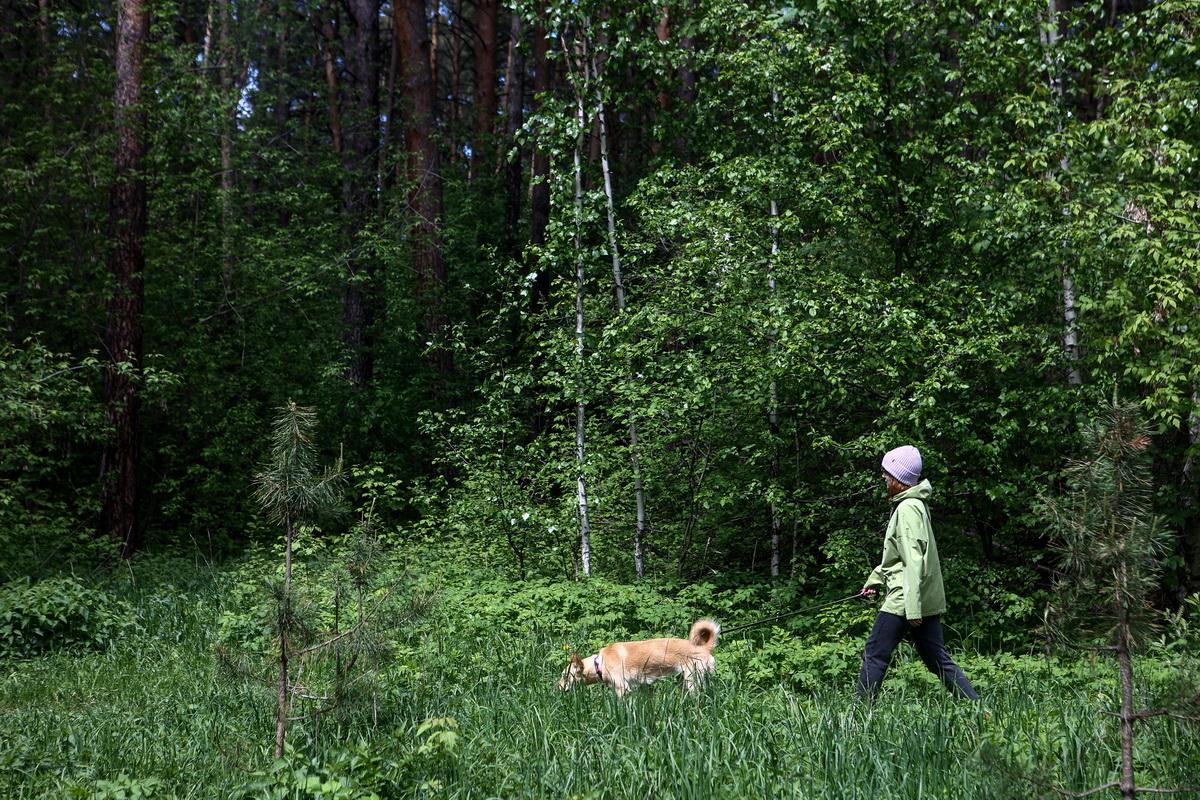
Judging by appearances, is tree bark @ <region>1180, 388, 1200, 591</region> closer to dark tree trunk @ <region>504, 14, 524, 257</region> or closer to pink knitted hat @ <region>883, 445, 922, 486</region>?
pink knitted hat @ <region>883, 445, 922, 486</region>

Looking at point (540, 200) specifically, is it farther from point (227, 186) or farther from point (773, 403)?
point (773, 403)

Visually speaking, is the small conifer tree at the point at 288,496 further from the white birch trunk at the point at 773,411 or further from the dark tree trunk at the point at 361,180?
the dark tree trunk at the point at 361,180

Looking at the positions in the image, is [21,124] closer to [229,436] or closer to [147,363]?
[147,363]

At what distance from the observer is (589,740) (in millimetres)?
4840

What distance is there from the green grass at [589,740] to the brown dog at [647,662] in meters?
0.25

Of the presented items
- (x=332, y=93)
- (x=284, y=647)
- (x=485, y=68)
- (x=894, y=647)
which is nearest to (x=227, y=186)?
(x=332, y=93)

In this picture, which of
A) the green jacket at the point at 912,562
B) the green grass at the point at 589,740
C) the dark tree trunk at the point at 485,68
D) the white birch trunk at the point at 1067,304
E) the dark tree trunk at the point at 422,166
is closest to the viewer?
the green grass at the point at 589,740

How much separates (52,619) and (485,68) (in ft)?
52.5

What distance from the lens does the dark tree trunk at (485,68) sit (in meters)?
21.2

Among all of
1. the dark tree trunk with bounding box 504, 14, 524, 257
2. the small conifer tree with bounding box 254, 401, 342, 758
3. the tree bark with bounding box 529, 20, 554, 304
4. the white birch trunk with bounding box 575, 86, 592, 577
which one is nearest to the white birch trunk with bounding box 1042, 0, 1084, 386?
the white birch trunk with bounding box 575, 86, 592, 577

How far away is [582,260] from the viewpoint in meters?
11.0

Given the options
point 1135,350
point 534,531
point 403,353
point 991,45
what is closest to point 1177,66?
point 991,45

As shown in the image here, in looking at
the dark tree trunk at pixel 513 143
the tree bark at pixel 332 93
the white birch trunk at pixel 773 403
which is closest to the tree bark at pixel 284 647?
the white birch trunk at pixel 773 403

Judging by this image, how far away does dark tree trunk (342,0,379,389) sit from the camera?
17884 mm
